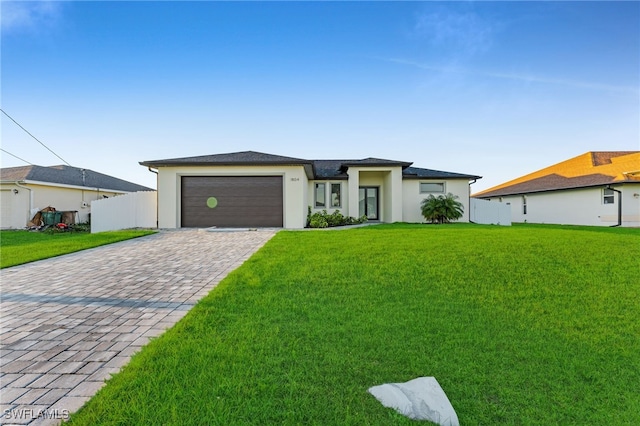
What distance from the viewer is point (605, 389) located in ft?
7.81

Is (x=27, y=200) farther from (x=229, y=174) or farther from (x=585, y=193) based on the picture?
(x=585, y=193)

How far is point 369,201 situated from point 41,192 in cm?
1941

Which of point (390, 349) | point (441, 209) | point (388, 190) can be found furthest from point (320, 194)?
point (390, 349)

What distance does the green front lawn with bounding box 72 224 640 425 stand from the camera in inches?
81.2

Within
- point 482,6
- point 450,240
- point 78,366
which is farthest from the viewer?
point 482,6

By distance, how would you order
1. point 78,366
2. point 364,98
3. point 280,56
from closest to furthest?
point 78,366 < point 280,56 < point 364,98

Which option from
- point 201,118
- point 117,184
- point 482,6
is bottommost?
point 117,184

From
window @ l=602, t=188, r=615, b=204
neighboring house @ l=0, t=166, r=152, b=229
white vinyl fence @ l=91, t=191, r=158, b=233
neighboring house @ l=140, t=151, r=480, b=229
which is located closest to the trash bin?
neighboring house @ l=0, t=166, r=152, b=229

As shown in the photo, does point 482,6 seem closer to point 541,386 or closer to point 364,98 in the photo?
point 364,98

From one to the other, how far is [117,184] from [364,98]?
20689mm

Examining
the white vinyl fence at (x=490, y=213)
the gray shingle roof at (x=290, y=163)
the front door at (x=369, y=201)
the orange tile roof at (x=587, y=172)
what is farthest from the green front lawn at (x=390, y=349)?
the orange tile roof at (x=587, y=172)

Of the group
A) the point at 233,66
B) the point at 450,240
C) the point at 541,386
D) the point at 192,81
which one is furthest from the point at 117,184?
the point at 541,386

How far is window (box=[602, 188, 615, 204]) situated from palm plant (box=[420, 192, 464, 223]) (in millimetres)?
9933

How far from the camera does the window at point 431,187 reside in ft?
56.5
